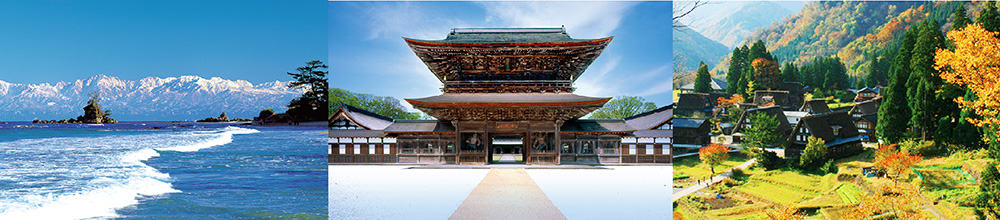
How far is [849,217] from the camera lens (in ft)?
11.3

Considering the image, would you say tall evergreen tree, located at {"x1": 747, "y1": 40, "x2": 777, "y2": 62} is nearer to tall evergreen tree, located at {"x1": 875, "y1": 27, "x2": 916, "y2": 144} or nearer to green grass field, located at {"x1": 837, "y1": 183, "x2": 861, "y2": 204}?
tall evergreen tree, located at {"x1": 875, "y1": 27, "x2": 916, "y2": 144}

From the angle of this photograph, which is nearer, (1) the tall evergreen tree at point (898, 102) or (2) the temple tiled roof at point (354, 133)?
(1) the tall evergreen tree at point (898, 102)

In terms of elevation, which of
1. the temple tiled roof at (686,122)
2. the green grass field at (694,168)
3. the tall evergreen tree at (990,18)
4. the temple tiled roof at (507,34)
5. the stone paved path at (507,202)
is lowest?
the stone paved path at (507,202)

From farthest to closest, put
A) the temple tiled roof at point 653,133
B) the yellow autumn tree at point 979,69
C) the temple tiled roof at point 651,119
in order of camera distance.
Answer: the temple tiled roof at point 651,119
the temple tiled roof at point 653,133
the yellow autumn tree at point 979,69

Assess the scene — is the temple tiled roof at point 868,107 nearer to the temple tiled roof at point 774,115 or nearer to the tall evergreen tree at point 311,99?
the temple tiled roof at point 774,115

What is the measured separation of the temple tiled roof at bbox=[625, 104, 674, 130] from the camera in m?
A: 9.16

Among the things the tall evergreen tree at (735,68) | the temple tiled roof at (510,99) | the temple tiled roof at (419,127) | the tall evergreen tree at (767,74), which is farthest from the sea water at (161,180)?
the tall evergreen tree at (767,74)

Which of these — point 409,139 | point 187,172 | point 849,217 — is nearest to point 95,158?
point 187,172

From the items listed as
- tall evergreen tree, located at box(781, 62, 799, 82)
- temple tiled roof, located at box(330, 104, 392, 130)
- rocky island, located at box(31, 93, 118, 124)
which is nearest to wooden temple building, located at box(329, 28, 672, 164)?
temple tiled roof, located at box(330, 104, 392, 130)

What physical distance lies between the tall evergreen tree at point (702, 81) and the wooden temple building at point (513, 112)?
3140mm

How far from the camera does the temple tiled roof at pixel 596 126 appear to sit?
882 cm

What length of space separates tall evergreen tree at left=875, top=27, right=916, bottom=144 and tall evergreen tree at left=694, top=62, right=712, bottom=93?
143 cm

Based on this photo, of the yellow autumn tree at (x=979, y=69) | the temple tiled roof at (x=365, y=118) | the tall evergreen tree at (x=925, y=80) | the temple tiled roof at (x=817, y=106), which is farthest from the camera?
the temple tiled roof at (x=365, y=118)

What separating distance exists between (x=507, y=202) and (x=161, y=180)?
874 cm
